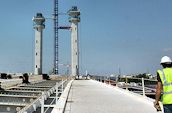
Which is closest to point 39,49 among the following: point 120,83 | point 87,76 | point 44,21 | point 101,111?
point 44,21

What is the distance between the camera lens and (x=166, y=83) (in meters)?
7.63

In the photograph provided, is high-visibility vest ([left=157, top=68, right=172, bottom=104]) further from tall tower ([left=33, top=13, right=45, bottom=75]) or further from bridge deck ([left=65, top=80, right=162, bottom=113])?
tall tower ([left=33, top=13, right=45, bottom=75])

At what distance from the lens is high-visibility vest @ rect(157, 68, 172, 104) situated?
7.53 meters

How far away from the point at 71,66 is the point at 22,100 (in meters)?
85.6

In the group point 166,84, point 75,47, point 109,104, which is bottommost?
point 109,104

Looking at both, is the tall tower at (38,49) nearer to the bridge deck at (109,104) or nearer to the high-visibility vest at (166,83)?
the bridge deck at (109,104)

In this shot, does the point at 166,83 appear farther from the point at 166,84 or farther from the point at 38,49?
the point at 38,49

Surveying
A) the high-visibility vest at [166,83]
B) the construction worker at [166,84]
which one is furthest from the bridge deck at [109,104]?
the high-visibility vest at [166,83]

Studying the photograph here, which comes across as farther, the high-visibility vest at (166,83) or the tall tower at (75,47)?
the tall tower at (75,47)

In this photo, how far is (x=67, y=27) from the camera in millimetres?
131000

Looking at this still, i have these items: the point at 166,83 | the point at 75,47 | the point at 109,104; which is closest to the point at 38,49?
the point at 75,47

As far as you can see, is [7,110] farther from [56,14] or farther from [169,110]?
[56,14]

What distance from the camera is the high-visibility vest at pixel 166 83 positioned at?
296 inches

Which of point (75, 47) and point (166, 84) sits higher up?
point (75, 47)
